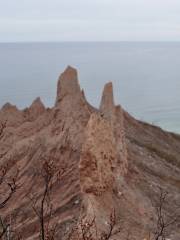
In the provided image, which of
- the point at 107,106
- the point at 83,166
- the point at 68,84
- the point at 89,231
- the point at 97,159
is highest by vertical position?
the point at 68,84

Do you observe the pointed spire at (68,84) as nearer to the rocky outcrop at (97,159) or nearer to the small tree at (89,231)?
the rocky outcrop at (97,159)

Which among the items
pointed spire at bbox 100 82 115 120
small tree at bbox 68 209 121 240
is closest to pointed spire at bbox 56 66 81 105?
pointed spire at bbox 100 82 115 120

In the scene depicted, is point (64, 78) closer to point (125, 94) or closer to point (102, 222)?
point (102, 222)

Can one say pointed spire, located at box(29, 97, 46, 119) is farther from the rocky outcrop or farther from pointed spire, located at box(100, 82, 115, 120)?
the rocky outcrop

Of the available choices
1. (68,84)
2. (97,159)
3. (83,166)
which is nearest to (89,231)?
(83,166)

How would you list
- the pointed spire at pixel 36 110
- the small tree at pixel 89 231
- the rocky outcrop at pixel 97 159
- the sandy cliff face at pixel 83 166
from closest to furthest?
the small tree at pixel 89 231, the sandy cliff face at pixel 83 166, the rocky outcrop at pixel 97 159, the pointed spire at pixel 36 110

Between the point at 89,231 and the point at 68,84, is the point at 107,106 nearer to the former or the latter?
the point at 68,84

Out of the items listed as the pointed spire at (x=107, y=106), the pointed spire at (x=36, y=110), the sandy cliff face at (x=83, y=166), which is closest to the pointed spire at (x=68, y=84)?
the sandy cliff face at (x=83, y=166)

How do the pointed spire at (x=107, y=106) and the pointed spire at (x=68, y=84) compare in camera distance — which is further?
the pointed spire at (x=68, y=84)
